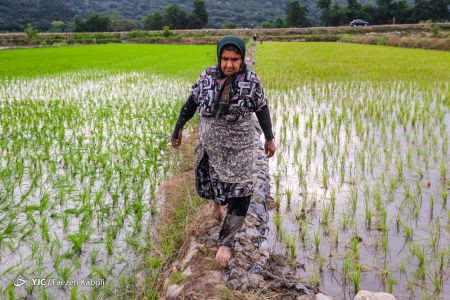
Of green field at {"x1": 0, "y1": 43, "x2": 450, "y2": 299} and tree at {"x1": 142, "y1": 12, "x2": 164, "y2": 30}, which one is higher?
tree at {"x1": 142, "y1": 12, "x2": 164, "y2": 30}

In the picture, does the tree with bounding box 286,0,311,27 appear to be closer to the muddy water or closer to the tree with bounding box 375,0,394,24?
the tree with bounding box 375,0,394,24

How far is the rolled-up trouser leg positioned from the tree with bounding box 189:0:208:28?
172 feet

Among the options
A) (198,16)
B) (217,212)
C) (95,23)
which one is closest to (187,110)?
(217,212)

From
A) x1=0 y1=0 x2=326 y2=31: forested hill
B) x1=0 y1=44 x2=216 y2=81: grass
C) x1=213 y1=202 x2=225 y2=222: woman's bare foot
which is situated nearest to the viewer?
x1=213 y1=202 x2=225 y2=222: woman's bare foot

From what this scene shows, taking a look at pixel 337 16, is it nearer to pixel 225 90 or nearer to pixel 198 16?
pixel 198 16

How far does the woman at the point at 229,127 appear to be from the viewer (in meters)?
2.15

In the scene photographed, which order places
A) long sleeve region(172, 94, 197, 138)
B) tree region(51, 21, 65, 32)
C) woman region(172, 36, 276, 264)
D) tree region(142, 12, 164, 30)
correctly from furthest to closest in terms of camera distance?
tree region(51, 21, 65, 32) → tree region(142, 12, 164, 30) → long sleeve region(172, 94, 197, 138) → woman region(172, 36, 276, 264)

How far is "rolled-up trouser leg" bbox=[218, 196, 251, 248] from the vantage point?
2.23 meters

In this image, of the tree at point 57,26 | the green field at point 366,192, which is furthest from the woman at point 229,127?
the tree at point 57,26

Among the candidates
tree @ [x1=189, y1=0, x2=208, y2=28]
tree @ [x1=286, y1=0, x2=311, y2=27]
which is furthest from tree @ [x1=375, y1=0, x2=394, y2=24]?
tree @ [x1=189, y1=0, x2=208, y2=28]

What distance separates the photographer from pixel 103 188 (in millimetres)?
3375

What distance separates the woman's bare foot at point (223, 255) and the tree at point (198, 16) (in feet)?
173

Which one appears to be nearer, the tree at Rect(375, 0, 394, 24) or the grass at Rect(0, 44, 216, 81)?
the grass at Rect(0, 44, 216, 81)

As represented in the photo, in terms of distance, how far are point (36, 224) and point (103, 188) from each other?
71 cm
